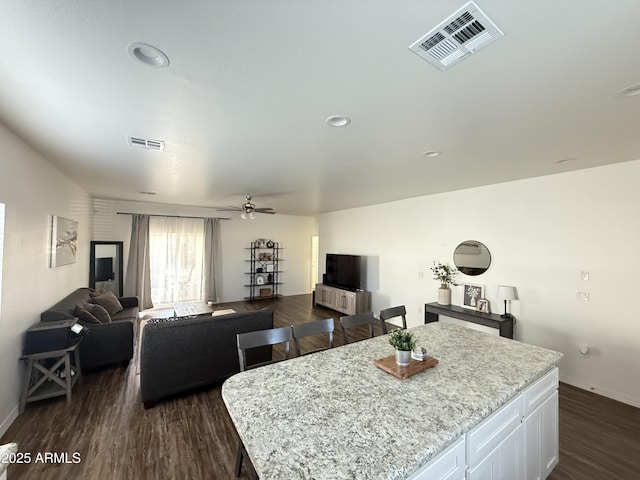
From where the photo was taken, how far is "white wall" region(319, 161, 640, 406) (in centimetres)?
293

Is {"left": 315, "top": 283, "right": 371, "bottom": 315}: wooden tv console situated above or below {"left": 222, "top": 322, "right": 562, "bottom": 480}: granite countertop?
below

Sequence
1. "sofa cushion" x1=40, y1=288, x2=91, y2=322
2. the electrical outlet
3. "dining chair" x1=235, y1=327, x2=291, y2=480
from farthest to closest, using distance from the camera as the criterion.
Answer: the electrical outlet, "sofa cushion" x1=40, y1=288, x2=91, y2=322, "dining chair" x1=235, y1=327, x2=291, y2=480

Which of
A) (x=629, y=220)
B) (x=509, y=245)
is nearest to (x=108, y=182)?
(x=509, y=245)

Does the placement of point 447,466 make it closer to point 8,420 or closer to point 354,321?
point 354,321

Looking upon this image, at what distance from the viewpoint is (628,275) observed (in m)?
2.91

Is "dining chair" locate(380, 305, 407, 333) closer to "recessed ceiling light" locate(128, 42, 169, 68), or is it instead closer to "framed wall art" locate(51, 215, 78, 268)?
"recessed ceiling light" locate(128, 42, 169, 68)

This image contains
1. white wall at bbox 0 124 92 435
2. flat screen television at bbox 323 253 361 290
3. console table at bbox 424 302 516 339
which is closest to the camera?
white wall at bbox 0 124 92 435

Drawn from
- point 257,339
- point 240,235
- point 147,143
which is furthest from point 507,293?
point 240,235

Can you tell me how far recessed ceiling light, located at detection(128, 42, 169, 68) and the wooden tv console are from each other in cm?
537

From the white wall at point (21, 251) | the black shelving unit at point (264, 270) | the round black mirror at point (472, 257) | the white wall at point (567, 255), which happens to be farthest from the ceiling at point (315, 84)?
the black shelving unit at point (264, 270)

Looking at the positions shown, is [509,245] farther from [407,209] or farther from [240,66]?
[240,66]

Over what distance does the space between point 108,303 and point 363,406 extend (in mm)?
5061

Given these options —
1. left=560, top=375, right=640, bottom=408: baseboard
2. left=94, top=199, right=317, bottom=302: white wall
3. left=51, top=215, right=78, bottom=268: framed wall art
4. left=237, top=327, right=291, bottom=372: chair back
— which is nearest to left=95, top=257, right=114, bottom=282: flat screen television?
left=94, top=199, right=317, bottom=302: white wall

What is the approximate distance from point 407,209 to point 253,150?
12.1ft
